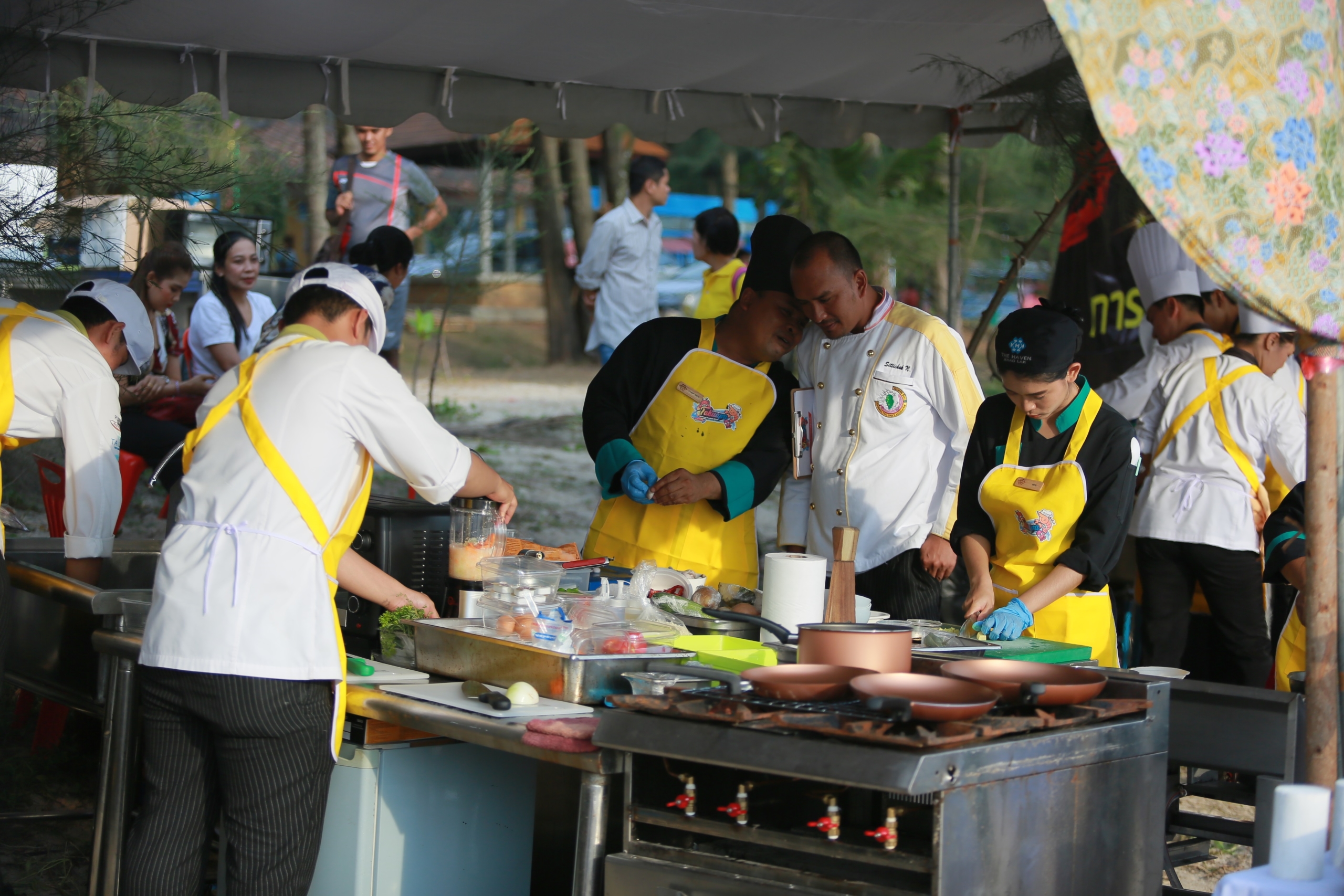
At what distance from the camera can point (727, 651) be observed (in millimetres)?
2477

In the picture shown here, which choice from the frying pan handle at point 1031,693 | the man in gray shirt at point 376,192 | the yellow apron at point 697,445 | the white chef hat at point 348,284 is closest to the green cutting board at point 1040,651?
the frying pan handle at point 1031,693

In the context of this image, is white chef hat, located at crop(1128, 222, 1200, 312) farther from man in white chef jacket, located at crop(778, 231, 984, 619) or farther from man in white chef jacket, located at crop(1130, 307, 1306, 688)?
man in white chef jacket, located at crop(778, 231, 984, 619)

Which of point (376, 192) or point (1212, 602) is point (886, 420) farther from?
point (376, 192)

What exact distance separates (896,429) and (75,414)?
79.5 inches

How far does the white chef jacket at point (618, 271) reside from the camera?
24.7 ft

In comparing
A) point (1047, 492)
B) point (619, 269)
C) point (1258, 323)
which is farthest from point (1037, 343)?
point (619, 269)

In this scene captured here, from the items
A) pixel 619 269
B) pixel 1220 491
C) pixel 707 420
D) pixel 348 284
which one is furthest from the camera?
pixel 619 269

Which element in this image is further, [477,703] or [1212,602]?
[1212,602]

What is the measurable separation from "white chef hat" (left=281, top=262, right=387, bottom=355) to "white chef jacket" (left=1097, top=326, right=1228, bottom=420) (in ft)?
9.82

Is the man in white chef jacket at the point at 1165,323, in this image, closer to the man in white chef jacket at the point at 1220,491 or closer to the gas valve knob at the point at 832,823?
the man in white chef jacket at the point at 1220,491

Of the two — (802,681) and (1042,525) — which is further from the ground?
(1042,525)

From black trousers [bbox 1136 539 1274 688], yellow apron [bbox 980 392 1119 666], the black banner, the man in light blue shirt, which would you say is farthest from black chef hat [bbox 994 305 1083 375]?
the man in light blue shirt

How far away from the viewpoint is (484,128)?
5.19 metres

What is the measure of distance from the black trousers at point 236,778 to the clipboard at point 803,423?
64.7 inches
